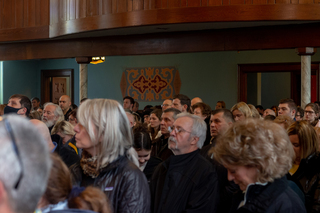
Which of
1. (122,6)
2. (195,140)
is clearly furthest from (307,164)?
(122,6)

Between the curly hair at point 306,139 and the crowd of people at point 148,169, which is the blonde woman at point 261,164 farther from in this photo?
the curly hair at point 306,139

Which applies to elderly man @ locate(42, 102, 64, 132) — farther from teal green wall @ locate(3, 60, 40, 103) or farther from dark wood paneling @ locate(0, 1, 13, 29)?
teal green wall @ locate(3, 60, 40, 103)

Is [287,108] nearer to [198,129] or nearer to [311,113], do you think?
[311,113]

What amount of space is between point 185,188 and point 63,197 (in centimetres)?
158

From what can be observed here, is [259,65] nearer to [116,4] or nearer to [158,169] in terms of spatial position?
[116,4]

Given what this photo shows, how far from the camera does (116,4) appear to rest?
7.10 m

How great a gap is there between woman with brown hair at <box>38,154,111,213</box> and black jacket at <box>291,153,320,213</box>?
170 centimetres

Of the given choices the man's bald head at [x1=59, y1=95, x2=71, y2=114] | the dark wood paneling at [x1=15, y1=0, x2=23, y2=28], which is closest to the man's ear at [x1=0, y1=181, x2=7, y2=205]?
the man's bald head at [x1=59, y1=95, x2=71, y2=114]

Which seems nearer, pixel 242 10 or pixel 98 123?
pixel 98 123

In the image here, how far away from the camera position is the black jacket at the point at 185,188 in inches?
106

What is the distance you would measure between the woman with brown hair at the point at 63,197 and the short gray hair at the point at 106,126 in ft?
2.32

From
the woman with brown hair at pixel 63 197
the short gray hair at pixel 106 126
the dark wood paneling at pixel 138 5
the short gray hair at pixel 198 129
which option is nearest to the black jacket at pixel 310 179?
the short gray hair at pixel 198 129

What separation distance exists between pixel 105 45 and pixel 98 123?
22.2 feet

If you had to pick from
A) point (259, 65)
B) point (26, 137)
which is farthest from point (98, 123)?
point (259, 65)
